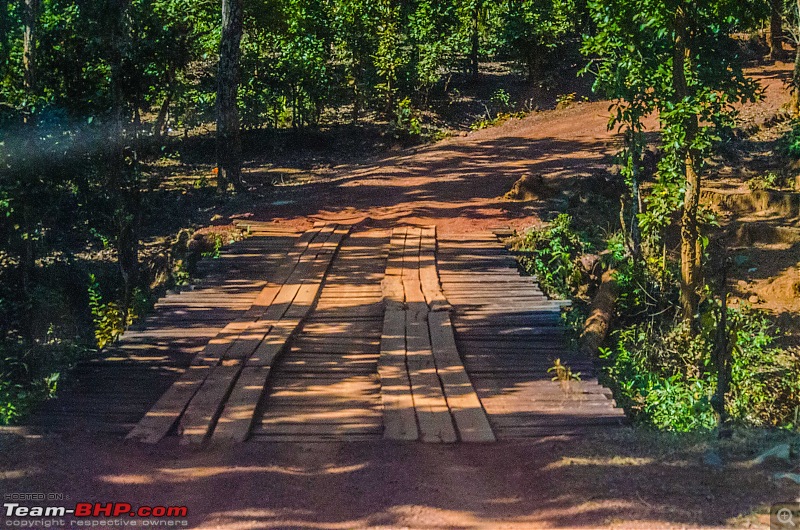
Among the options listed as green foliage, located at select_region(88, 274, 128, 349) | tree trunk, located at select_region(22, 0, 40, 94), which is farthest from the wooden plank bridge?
tree trunk, located at select_region(22, 0, 40, 94)

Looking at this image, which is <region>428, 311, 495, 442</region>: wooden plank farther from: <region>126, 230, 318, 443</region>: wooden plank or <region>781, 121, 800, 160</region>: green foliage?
<region>781, 121, 800, 160</region>: green foliage

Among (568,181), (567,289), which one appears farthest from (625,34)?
(568,181)

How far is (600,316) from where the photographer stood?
30.3ft

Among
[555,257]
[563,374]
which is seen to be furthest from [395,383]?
[555,257]

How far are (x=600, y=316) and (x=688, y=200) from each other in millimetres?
1517

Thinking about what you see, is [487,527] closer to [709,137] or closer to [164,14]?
[709,137]

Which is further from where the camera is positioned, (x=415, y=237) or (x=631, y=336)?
(x=415, y=237)

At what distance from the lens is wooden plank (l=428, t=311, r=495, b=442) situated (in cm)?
534

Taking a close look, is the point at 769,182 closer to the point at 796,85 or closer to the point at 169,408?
the point at 796,85

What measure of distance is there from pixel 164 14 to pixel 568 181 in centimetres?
737

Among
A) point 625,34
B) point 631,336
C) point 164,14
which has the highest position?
point 164,14

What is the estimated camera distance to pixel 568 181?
1304 cm

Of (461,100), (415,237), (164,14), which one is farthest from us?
(461,100)

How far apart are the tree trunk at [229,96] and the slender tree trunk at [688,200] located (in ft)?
23.5
